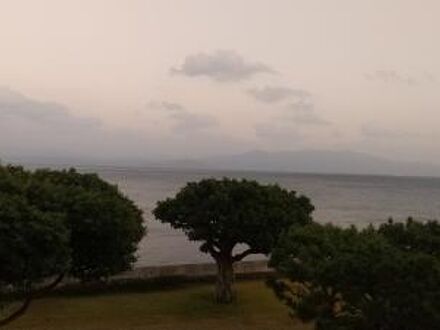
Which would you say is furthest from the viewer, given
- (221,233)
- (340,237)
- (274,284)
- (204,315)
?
(221,233)

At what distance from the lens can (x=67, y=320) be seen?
110 ft

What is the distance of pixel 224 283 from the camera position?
3962 cm

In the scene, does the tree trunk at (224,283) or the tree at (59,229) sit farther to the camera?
the tree trunk at (224,283)

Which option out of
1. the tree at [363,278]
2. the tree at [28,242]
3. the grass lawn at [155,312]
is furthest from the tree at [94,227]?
the grass lawn at [155,312]

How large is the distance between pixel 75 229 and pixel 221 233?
14586 millimetres

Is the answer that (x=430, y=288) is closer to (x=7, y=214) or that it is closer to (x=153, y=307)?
(x=7, y=214)

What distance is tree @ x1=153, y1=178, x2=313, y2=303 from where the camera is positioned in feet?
127

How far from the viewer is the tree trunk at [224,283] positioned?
39219 millimetres

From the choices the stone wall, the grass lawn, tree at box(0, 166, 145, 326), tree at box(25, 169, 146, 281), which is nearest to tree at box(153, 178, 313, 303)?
the grass lawn

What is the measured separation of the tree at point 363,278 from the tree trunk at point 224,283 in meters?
16.0

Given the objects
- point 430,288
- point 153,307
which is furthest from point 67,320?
point 430,288

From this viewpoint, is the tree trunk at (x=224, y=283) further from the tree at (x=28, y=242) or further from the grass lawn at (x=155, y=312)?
the tree at (x=28, y=242)

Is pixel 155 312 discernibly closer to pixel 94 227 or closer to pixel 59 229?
pixel 94 227

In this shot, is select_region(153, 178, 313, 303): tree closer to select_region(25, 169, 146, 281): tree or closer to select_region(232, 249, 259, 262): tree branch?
select_region(232, 249, 259, 262): tree branch
